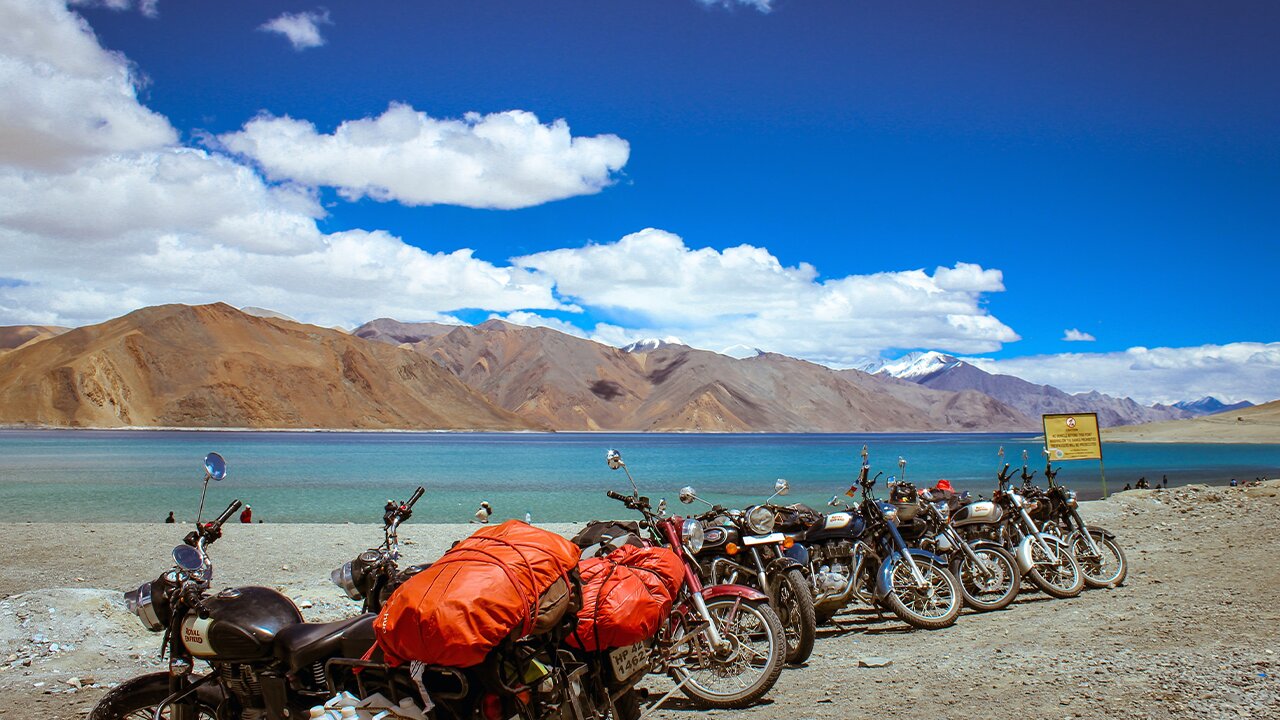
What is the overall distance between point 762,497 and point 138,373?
144 meters

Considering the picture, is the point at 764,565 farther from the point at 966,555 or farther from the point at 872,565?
the point at 966,555

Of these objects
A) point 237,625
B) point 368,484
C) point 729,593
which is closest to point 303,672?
point 237,625

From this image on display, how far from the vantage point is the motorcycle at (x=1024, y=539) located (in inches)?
394

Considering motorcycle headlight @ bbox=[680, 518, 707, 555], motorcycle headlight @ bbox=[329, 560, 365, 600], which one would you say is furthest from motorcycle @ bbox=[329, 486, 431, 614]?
motorcycle headlight @ bbox=[680, 518, 707, 555]

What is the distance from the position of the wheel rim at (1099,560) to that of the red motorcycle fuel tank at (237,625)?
8990mm

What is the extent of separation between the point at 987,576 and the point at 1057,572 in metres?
1.18

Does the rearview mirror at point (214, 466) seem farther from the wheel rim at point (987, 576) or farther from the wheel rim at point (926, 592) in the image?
the wheel rim at point (987, 576)

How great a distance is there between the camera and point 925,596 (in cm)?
851

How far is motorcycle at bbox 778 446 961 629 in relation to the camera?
8422 mm

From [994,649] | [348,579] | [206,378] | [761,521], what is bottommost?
[994,649]

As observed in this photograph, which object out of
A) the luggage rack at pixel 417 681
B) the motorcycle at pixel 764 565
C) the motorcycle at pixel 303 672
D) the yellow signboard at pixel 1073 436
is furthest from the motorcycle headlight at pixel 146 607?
the yellow signboard at pixel 1073 436

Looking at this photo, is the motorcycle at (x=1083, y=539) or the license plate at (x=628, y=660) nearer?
the license plate at (x=628, y=660)

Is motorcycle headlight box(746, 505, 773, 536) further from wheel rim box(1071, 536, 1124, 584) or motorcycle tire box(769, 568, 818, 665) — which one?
wheel rim box(1071, 536, 1124, 584)

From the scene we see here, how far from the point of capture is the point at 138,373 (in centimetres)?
15375
